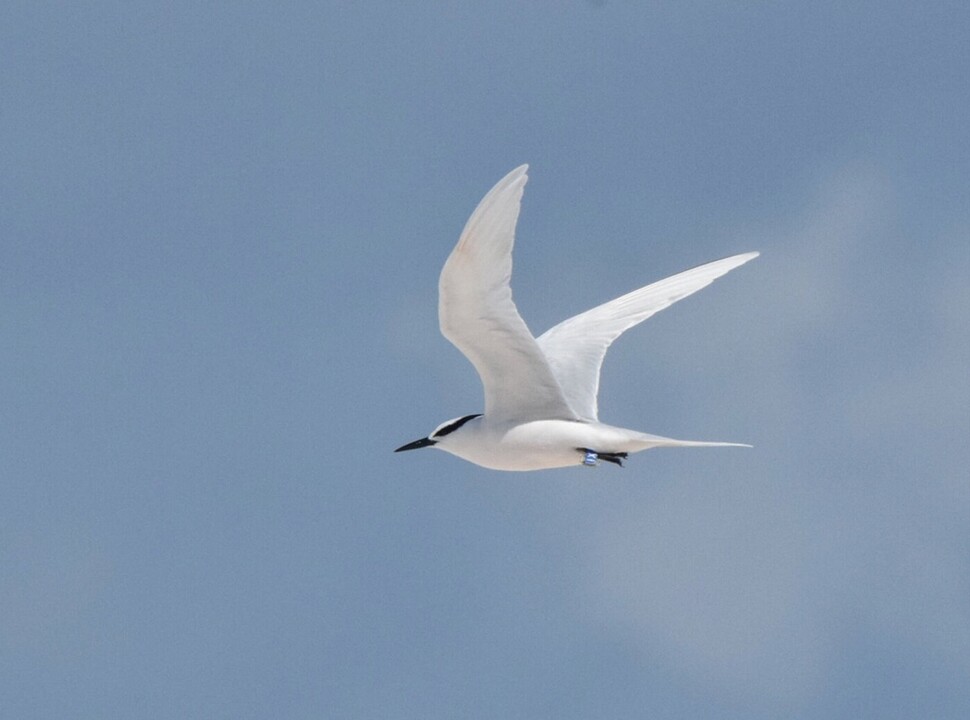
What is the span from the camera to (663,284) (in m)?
21.1

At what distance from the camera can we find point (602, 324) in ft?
68.5

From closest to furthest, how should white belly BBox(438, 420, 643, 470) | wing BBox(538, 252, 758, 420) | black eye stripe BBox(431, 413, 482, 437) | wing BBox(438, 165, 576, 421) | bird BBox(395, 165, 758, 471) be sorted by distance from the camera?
wing BBox(438, 165, 576, 421)
bird BBox(395, 165, 758, 471)
white belly BBox(438, 420, 643, 470)
black eye stripe BBox(431, 413, 482, 437)
wing BBox(538, 252, 758, 420)

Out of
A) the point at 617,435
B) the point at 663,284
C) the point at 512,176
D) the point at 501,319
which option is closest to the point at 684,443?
the point at 617,435

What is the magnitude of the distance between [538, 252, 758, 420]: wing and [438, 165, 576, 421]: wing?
5.98ft

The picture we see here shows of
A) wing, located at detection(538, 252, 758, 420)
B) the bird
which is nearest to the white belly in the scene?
the bird

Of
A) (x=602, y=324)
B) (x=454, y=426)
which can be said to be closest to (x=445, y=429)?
(x=454, y=426)

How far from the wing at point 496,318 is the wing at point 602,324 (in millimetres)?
1822

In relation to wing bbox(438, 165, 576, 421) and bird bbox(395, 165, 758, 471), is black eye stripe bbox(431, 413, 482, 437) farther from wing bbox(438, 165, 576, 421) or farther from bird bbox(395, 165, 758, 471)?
wing bbox(438, 165, 576, 421)

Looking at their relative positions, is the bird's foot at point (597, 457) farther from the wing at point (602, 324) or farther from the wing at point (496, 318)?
the wing at point (602, 324)

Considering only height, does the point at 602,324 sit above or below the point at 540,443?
above

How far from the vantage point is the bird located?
51.1ft

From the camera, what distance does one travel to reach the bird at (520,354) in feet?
51.1

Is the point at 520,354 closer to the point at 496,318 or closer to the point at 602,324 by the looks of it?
the point at 496,318

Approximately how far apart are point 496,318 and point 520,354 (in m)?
0.82
